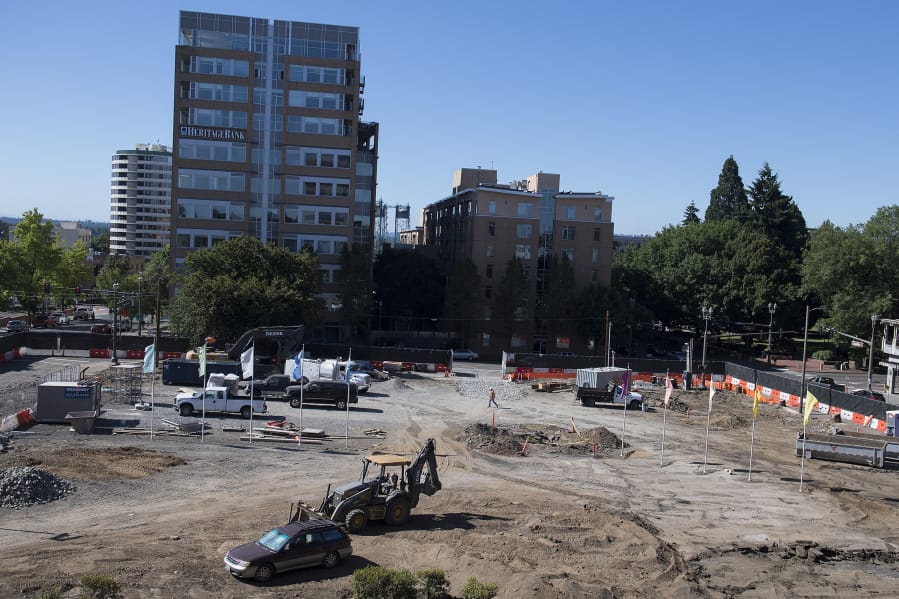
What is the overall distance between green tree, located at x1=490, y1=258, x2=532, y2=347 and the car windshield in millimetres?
60370

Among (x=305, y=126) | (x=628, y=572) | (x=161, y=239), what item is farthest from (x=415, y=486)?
(x=161, y=239)

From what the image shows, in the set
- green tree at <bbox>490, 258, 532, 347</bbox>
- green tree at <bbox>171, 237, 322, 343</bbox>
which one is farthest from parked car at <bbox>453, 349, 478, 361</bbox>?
green tree at <bbox>171, 237, 322, 343</bbox>

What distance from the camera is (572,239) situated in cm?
8375

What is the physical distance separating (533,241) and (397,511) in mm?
61353

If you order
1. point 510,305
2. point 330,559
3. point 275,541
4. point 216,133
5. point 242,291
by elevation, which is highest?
point 216,133

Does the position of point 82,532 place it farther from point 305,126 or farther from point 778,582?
point 305,126

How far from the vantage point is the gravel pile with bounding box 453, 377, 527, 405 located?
5366 centimetres

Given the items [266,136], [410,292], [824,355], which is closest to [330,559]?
[266,136]

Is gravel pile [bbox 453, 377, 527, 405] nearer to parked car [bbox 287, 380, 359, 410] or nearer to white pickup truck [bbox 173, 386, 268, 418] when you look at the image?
parked car [bbox 287, 380, 359, 410]

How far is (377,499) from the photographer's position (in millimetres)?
23766

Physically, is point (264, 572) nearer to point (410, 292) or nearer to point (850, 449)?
point (850, 449)

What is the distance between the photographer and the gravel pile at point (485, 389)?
53656mm

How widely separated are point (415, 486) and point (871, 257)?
68631 mm

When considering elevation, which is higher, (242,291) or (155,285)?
(242,291)
